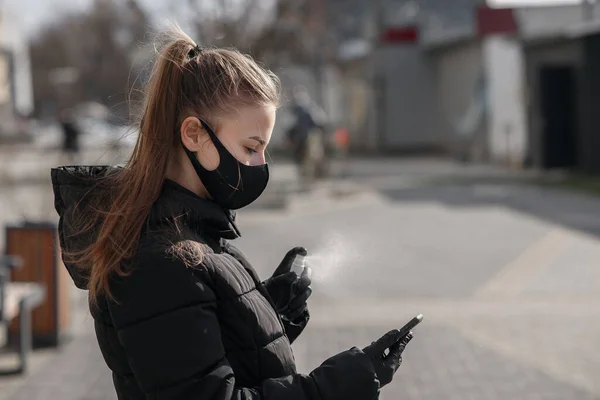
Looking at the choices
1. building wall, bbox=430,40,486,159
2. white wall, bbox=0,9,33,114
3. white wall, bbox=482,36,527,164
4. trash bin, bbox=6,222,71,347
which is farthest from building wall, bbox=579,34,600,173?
white wall, bbox=0,9,33,114

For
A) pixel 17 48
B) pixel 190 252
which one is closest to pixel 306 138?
pixel 190 252

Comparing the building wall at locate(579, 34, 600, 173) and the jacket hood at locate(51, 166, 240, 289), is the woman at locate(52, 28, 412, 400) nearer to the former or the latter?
the jacket hood at locate(51, 166, 240, 289)

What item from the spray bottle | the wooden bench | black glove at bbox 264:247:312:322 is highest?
the spray bottle

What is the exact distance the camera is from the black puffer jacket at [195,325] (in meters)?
1.84

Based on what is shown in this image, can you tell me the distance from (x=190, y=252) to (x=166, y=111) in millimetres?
320

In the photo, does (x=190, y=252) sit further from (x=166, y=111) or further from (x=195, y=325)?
(x=166, y=111)

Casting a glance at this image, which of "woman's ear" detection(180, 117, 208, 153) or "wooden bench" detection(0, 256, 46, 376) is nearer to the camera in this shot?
"woman's ear" detection(180, 117, 208, 153)

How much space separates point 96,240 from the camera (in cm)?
202

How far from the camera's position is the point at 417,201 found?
16.8 meters

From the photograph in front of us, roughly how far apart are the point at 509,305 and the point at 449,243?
3.40 m

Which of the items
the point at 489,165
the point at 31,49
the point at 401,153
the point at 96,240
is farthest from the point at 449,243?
the point at 31,49

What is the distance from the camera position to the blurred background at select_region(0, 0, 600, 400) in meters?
6.22

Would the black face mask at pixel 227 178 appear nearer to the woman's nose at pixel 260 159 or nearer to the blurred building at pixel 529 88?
the woman's nose at pixel 260 159

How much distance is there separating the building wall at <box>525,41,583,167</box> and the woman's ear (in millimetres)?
20154
